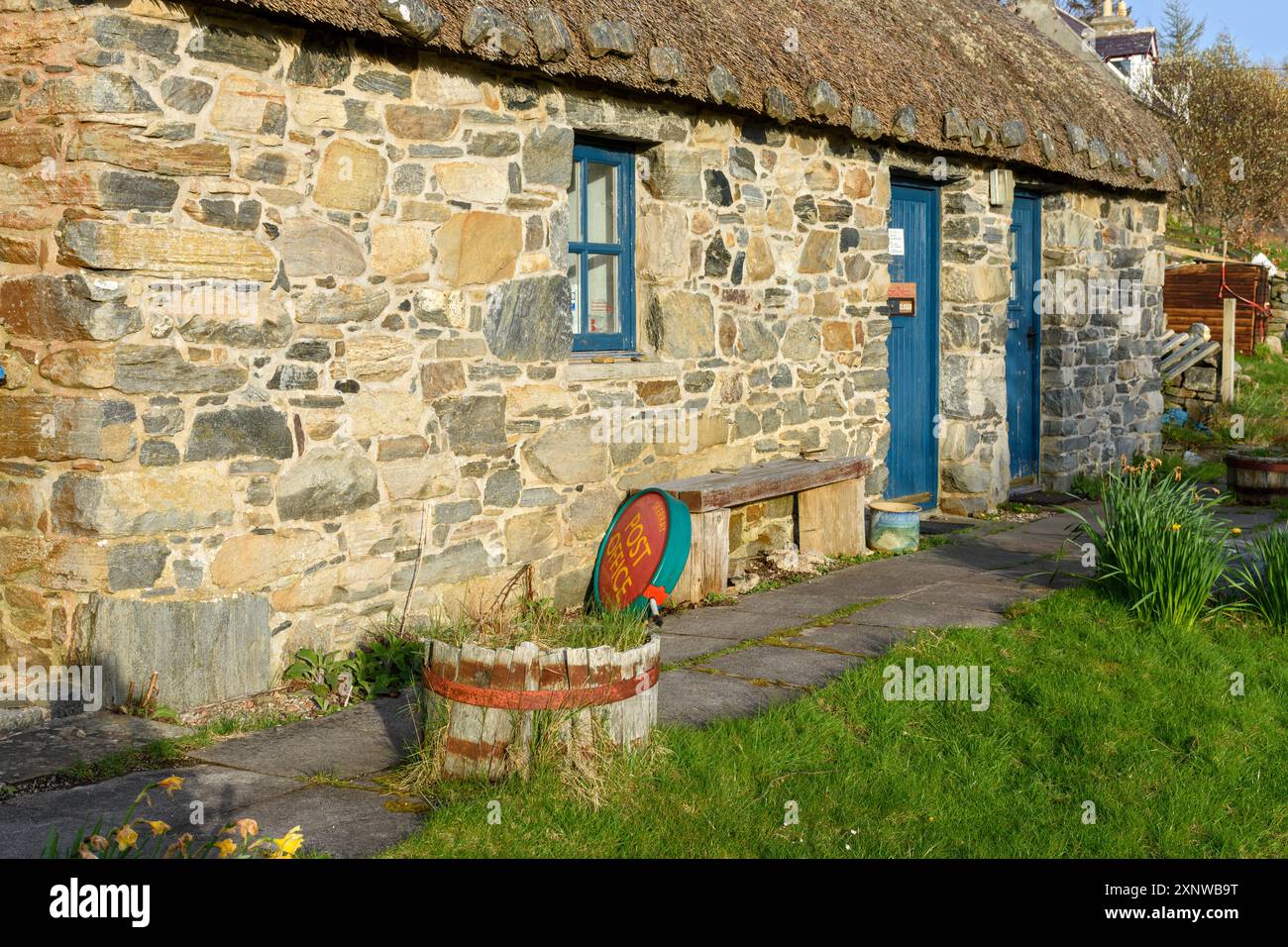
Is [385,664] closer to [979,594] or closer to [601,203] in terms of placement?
[601,203]

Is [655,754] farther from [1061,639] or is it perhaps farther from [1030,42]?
[1030,42]

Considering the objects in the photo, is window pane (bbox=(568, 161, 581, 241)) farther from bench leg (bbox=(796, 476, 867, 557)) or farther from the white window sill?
bench leg (bbox=(796, 476, 867, 557))

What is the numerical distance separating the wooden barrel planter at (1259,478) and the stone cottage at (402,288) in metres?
3.02

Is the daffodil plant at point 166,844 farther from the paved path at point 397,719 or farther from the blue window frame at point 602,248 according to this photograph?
the blue window frame at point 602,248

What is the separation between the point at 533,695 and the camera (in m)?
3.97

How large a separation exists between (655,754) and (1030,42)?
9.84m

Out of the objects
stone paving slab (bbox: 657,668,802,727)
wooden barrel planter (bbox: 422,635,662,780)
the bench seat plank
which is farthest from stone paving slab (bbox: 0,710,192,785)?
the bench seat plank

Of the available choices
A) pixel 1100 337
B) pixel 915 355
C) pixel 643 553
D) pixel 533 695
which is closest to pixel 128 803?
pixel 533 695

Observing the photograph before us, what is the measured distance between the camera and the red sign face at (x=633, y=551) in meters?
6.55

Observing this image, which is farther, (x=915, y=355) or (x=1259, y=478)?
(x=1259, y=478)

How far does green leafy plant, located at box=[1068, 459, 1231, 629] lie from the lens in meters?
6.13

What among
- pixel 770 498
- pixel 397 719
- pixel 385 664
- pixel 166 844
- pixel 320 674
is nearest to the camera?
pixel 166 844

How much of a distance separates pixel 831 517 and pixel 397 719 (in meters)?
4.04
